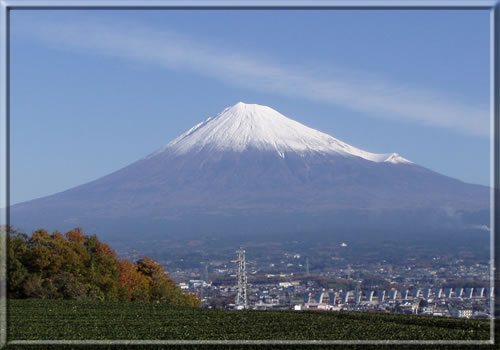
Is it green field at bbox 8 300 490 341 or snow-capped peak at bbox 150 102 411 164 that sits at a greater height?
snow-capped peak at bbox 150 102 411 164

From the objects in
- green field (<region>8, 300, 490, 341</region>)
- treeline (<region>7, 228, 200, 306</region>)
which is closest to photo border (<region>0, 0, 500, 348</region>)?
green field (<region>8, 300, 490, 341</region>)

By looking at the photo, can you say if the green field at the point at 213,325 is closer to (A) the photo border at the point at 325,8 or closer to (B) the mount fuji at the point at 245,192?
(A) the photo border at the point at 325,8

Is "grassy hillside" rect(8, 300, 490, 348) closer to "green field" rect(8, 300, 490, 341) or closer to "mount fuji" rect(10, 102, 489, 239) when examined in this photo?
"green field" rect(8, 300, 490, 341)

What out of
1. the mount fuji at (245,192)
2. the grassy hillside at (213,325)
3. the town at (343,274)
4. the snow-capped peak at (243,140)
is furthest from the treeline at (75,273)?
the snow-capped peak at (243,140)

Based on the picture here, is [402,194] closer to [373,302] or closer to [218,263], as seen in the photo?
[218,263]

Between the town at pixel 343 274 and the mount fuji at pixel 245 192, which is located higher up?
the mount fuji at pixel 245 192

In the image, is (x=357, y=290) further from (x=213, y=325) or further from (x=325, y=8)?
(x=325, y=8)

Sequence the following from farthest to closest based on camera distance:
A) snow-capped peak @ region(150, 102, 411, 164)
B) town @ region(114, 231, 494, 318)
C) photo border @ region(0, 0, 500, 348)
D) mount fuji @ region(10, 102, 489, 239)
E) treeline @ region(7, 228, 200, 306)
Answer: mount fuji @ region(10, 102, 489, 239) < snow-capped peak @ region(150, 102, 411, 164) < treeline @ region(7, 228, 200, 306) < town @ region(114, 231, 494, 318) < photo border @ region(0, 0, 500, 348)
